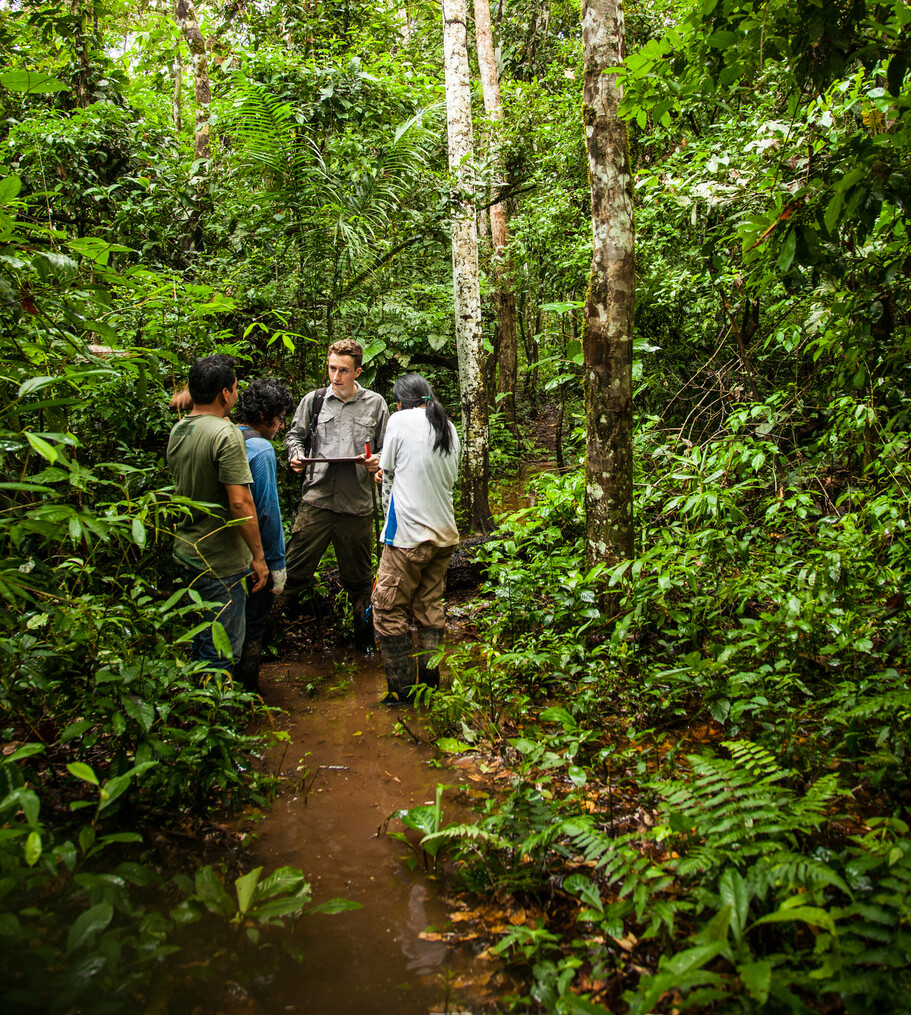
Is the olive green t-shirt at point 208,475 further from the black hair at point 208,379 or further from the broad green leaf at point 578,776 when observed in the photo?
the broad green leaf at point 578,776

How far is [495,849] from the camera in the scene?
253cm

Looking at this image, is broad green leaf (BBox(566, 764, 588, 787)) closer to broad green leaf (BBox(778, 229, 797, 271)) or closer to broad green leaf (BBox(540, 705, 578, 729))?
broad green leaf (BBox(540, 705, 578, 729))

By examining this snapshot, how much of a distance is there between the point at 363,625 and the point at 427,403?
6.64ft

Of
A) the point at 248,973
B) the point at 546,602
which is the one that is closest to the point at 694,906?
the point at 248,973

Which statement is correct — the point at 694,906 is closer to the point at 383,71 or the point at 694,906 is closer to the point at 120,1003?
the point at 120,1003

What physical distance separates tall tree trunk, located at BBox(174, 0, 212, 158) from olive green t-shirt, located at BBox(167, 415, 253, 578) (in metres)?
6.28

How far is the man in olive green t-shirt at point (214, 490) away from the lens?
3.53 m

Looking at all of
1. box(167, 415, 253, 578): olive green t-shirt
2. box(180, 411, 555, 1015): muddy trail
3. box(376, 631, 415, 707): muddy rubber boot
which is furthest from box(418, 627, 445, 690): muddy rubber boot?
box(167, 415, 253, 578): olive green t-shirt

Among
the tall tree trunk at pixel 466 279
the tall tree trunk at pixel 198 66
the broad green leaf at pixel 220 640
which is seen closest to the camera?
the broad green leaf at pixel 220 640

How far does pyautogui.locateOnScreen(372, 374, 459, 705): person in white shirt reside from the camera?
4.20 meters

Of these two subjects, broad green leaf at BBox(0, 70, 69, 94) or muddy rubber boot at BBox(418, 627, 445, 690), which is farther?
muddy rubber boot at BBox(418, 627, 445, 690)

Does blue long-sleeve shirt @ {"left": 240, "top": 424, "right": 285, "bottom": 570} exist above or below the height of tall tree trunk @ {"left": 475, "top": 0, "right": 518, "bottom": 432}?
below

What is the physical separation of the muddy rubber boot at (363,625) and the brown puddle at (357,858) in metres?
0.66

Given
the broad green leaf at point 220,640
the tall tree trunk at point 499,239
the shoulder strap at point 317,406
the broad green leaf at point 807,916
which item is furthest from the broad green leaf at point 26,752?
the tall tree trunk at point 499,239
